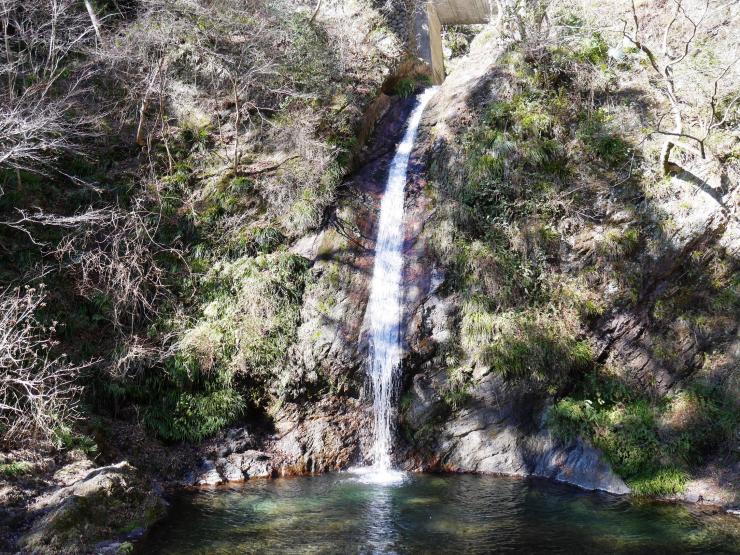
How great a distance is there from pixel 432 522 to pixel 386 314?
456 cm

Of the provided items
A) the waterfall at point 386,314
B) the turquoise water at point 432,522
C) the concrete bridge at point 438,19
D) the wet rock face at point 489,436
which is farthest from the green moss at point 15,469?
the concrete bridge at point 438,19

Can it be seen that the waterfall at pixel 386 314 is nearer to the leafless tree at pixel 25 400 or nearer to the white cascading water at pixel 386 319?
the white cascading water at pixel 386 319

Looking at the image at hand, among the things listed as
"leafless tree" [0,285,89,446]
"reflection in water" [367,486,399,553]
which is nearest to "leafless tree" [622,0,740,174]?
"reflection in water" [367,486,399,553]

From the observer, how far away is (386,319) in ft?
37.0

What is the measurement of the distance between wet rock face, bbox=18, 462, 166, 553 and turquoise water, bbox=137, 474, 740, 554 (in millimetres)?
383

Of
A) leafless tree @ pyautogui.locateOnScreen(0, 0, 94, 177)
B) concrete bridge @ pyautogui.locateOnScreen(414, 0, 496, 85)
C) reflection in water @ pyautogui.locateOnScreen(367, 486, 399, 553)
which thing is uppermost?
concrete bridge @ pyautogui.locateOnScreen(414, 0, 496, 85)

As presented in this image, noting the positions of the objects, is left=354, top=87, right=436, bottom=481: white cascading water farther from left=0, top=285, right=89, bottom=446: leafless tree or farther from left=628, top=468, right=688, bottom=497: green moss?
left=0, top=285, right=89, bottom=446: leafless tree

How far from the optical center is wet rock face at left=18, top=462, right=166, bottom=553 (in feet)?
22.1

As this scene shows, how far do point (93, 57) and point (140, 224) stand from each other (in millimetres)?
5787

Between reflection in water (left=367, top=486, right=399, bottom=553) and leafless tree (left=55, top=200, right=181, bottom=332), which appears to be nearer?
reflection in water (left=367, top=486, right=399, bottom=553)

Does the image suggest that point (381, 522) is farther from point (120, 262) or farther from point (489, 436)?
point (120, 262)

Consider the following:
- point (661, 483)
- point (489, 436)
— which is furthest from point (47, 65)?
point (661, 483)

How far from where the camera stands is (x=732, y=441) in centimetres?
860

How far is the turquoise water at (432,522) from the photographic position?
6945 millimetres
